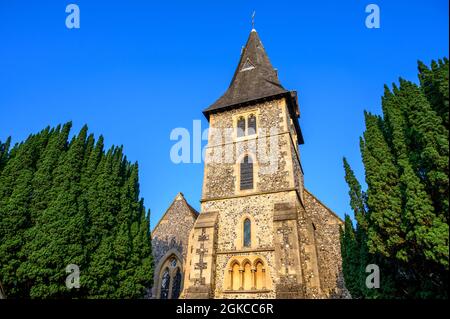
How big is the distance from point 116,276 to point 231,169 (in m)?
8.24

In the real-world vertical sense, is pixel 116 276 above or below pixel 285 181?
below

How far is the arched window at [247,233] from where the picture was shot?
14.1m

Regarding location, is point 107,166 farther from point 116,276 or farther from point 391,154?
point 391,154

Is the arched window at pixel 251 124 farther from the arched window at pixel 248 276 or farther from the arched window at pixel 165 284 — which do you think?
the arched window at pixel 165 284

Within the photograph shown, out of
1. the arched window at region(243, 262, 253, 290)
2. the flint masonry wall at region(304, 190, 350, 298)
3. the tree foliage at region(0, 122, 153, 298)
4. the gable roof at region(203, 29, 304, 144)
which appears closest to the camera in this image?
the tree foliage at region(0, 122, 153, 298)

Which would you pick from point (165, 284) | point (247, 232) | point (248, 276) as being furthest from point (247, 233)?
point (165, 284)

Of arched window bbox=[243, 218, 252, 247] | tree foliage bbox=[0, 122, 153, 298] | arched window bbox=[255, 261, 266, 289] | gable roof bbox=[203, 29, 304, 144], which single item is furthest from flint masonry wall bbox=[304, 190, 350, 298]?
tree foliage bbox=[0, 122, 153, 298]

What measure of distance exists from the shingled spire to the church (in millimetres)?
100

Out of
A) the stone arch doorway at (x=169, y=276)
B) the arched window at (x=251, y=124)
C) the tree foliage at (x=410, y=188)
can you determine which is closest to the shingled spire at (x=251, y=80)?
the arched window at (x=251, y=124)

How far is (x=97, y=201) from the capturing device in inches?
436

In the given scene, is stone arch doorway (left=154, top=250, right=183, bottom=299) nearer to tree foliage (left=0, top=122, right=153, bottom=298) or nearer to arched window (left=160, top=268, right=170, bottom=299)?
arched window (left=160, top=268, right=170, bottom=299)

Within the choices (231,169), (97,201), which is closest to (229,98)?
(231,169)

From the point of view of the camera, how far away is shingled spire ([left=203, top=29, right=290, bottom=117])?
61.0 ft

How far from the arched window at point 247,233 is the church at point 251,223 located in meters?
0.05
